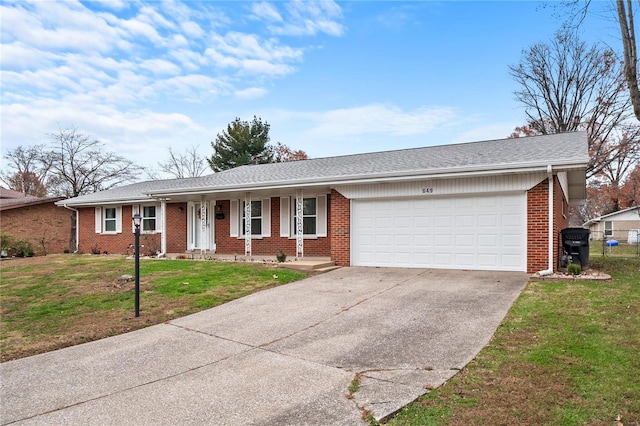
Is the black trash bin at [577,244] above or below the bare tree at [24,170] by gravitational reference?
below

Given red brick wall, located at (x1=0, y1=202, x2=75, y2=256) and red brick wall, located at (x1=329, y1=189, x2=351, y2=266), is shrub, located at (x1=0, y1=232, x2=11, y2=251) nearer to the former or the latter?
red brick wall, located at (x1=0, y1=202, x2=75, y2=256)

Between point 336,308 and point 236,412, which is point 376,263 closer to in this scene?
point 336,308

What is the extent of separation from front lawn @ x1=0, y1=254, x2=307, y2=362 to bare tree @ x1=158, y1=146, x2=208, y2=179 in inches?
1144

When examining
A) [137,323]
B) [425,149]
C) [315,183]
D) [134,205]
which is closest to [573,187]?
[425,149]

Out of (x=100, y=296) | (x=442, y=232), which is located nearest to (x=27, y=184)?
(x=100, y=296)

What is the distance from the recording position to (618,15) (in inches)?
183

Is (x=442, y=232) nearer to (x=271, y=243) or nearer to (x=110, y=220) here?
(x=271, y=243)

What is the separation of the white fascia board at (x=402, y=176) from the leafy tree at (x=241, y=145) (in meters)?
22.6

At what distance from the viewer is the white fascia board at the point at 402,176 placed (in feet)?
31.7

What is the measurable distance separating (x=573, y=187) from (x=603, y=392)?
14513mm

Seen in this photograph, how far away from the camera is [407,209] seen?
11680 millimetres

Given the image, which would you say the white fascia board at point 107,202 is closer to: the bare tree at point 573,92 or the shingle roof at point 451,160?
the shingle roof at point 451,160

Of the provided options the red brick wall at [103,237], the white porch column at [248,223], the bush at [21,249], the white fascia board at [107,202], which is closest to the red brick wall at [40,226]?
the bush at [21,249]

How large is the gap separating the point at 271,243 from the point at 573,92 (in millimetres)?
25101
